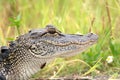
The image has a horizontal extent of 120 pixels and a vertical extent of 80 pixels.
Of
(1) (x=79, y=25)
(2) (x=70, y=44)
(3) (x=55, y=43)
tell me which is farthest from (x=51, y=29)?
(1) (x=79, y=25)

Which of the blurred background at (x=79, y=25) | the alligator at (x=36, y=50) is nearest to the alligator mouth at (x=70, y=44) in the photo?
the alligator at (x=36, y=50)

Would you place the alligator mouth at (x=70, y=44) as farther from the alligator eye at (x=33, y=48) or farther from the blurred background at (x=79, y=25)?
the blurred background at (x=79, y=25)

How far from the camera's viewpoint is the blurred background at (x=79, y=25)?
210 inches

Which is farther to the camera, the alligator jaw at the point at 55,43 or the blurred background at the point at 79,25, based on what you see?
the blurred background at the point at 79,25

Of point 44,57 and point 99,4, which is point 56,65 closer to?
point 44,57

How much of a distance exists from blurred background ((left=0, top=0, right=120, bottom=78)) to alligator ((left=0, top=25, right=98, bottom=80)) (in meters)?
0.32

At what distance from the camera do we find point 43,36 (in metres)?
4.93

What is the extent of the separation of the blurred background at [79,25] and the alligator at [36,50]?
12.5 inches

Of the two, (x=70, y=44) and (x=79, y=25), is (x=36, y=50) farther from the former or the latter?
(x=79, y=25)

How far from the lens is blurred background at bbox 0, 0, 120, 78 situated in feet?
17.5

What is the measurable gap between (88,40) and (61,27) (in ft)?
4.29

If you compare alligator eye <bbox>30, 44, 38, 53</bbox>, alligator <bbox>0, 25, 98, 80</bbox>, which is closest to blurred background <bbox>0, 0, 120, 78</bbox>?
alligator <bbox>0, 25, 98, 80</bbox>

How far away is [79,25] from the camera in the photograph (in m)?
6.57

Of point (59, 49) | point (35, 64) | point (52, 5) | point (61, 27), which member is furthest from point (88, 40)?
point (52, 5)
